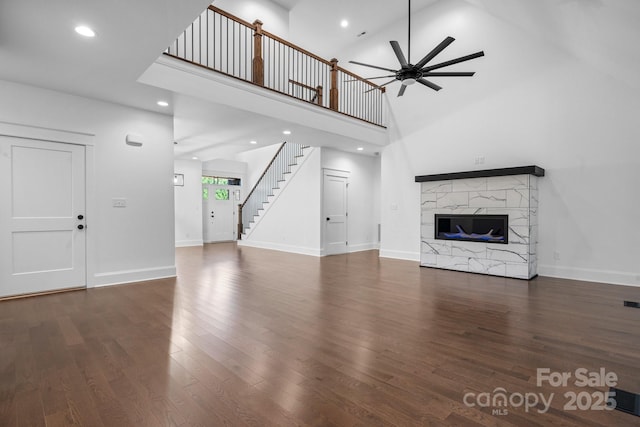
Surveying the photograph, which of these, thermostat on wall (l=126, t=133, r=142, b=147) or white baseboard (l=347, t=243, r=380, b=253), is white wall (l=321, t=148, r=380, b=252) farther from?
thermostat on wall (l=126, t=133, r=142, b=147)

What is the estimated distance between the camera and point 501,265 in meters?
5.72

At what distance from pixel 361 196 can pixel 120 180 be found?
6235 millimetres

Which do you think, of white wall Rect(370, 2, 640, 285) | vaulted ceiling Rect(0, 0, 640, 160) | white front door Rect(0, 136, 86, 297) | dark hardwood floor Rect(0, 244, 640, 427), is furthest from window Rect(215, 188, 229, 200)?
white wall Rect(370, 2, 640, 285)

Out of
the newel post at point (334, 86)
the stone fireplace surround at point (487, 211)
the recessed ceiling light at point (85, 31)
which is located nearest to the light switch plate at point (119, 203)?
the recessed ceiling light at point (85, 31)

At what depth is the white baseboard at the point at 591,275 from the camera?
500cm

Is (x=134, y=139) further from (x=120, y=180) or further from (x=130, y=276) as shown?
(x=130, y=276)

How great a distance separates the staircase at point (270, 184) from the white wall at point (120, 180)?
13.6 ft

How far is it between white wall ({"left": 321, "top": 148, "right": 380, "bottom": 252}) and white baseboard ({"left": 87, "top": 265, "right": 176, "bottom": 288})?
482 centimetres

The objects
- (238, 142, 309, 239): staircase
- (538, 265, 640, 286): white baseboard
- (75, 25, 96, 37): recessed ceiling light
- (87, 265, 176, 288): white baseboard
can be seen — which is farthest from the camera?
(238, 142, 309, 239): staircase

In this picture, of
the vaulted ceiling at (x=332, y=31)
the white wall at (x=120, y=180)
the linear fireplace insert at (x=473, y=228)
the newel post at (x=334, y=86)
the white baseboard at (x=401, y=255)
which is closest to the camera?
the vaulted ceiling at (x=332, y=31)

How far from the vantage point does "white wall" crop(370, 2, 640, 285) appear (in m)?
5.07

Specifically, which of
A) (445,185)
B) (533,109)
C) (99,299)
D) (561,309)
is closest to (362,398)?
(561,309)

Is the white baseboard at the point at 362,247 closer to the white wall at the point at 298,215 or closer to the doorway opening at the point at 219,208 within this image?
the white wall at the point at 298,215

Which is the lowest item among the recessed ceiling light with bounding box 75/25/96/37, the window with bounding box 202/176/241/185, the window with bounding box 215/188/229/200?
the window with bounding box 215/188/229/200
